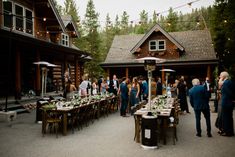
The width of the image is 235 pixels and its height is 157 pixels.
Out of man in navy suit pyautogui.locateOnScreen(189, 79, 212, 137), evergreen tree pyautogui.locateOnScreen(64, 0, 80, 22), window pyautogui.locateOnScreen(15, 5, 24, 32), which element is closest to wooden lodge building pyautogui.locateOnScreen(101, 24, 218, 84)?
window pyautogui.locateOnScreen(15, 5, 24, 32)

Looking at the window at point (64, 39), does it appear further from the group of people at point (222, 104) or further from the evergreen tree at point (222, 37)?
the group of people at point (222, 104)

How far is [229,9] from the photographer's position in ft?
68.8

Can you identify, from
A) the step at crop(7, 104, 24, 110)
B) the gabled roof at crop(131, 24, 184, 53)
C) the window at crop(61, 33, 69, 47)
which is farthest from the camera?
the gabled roof at crop(131, 24, 184, 53)

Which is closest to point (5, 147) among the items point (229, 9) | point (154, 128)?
point (154, 128)

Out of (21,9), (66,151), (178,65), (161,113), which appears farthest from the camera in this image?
(178,65)

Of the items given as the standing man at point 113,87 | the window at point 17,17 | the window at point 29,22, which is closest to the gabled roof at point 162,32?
the standing man at point 113,87

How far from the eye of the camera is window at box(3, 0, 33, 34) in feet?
54.4

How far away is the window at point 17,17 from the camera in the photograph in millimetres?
16594

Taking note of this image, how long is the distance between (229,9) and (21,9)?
16584mm

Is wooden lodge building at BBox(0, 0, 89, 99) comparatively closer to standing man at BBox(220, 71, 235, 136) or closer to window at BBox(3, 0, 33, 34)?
window at BBox(3, 0, 33, 34)

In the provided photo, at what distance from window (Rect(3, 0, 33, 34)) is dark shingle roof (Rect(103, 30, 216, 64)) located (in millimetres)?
10577

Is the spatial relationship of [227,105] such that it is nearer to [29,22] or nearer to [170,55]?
[29,22]

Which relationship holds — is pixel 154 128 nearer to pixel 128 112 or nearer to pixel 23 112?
pixel 128 112

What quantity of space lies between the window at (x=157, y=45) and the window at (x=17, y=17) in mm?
12772
